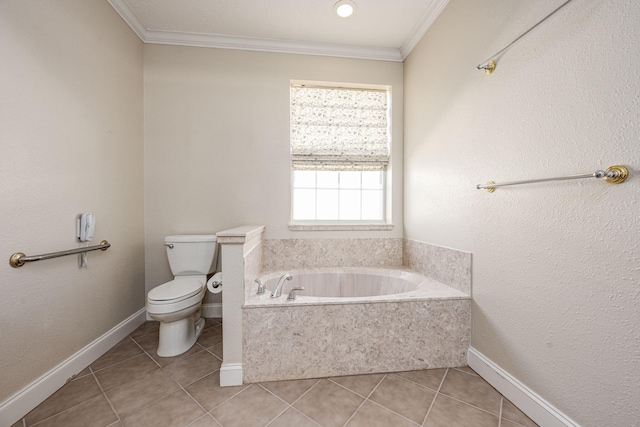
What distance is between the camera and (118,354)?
177 centimetres

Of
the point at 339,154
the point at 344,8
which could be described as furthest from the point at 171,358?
the point at 344,8

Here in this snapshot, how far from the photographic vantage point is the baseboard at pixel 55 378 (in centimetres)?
118

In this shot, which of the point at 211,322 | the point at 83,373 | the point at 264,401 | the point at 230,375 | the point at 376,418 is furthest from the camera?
the point at 211,322

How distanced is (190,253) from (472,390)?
2.19m

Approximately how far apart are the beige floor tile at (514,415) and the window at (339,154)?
166 centimetres

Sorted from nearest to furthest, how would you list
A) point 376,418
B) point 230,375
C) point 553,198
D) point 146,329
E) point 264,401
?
1. point 553,198
2. point 376,418
3. point 264,401
4. point 230,375
5. point 146,329

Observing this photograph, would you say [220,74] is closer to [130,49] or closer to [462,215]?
[130,49]

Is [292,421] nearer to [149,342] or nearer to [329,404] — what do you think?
[329,404]

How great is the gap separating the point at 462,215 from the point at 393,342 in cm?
95

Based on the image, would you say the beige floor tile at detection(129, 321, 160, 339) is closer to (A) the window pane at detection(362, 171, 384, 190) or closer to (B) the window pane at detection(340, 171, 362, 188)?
(B) the window pane at detection(340, 171, 362, 188)

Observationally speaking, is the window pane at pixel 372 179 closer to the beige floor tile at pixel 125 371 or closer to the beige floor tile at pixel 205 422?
the beige floor tile at pixel 205 422

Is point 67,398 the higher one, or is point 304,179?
point 304,179

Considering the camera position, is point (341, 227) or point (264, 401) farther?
point (341, 227)

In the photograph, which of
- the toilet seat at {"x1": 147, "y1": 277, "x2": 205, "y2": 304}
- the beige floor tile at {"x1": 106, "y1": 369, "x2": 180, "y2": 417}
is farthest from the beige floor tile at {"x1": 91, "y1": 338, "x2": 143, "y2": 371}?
the toilet seat at {"x1": 147, "y1": 277, "x2": 205, "y2": 304}
